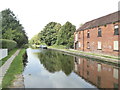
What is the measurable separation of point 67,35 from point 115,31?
2810cm

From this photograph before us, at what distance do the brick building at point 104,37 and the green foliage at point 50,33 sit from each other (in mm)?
35443

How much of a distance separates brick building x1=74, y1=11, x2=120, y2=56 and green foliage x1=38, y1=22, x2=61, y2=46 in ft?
116

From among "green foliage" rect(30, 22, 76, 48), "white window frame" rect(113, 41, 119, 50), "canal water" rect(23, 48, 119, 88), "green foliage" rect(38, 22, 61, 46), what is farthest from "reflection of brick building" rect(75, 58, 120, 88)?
"green foliage" rect(38, 22, 61, 46)

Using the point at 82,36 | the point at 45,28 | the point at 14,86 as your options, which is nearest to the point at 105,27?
the point at 82,36

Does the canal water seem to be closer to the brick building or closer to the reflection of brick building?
the reflection of brick building

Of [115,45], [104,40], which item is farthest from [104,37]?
[115,45]

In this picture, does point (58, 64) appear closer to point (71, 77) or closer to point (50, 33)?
point (71, 77)

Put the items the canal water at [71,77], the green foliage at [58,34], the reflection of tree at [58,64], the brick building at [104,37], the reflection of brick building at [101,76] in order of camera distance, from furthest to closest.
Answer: the green foliage at [58,34]
the brick building at [104,37]
the reflection of tree at [58,64]
the reflection of brick building at [101,76]
the canal water at [71,77]

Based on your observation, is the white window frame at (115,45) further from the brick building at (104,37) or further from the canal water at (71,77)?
the canal water at (71,77)

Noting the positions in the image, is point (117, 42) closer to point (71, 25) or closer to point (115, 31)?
point (115, 31)

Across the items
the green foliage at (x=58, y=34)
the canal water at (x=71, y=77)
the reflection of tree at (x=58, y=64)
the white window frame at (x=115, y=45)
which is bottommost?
the reflection of tree at (x=58, y=64)

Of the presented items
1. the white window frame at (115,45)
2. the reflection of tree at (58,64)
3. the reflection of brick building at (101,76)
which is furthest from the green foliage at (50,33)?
the reflection of brick building at (101,76)

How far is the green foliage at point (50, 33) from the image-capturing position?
7144 centimetres

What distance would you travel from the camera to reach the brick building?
24.2 meters
